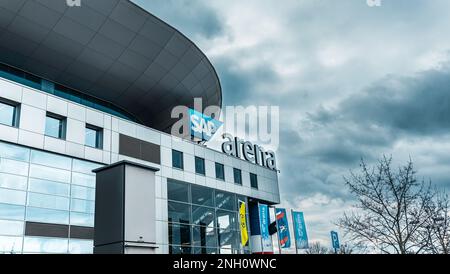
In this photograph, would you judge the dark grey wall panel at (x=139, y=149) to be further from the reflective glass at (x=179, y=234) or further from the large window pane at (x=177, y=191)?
the reflective glass at (x=179, y=234)

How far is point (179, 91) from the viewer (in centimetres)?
4181

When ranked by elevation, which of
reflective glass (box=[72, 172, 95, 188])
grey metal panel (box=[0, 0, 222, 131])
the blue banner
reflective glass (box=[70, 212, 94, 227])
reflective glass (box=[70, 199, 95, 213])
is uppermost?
grey metal panel (box=[0, 0, 222, 131])

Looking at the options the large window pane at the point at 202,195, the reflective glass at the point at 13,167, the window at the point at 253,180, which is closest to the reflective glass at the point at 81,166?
the reflective glass at the point at 13,167

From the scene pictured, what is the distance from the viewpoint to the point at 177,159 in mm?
35062

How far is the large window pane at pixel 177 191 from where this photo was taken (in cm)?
3312

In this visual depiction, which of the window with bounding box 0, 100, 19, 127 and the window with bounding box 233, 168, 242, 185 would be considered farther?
the window with bounding box 233, 168, 242, 185

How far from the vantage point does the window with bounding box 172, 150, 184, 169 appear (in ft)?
114

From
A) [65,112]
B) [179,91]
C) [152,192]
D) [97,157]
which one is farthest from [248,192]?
[152,192]

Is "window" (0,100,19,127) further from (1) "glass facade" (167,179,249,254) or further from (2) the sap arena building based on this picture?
(1) "glass facade" (167,179,249,254)

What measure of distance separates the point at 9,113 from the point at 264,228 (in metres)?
23.0

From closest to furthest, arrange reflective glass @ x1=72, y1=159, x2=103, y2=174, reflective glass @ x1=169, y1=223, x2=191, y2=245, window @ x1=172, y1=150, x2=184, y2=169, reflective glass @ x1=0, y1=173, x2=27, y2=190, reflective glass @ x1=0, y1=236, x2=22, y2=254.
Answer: reflective glass @ x1=0, y1=236, x2=22, y2=254, reflective glass @ x1=0, y1=173, x2=27, y2=190, reflective glass @ x1=72, y1=159, x2=103, y2=174, reflective glass @ x1=169, y1=223, x2=191, y2=245, window @ x1=172, y1=150, x2=184, y2=169

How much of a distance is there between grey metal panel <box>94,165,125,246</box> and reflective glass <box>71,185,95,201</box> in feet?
61.8

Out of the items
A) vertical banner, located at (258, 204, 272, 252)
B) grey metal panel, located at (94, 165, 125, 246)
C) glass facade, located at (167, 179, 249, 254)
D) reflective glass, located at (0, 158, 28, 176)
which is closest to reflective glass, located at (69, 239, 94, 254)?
reflective glass, located at (0, 158, 28, 176)
